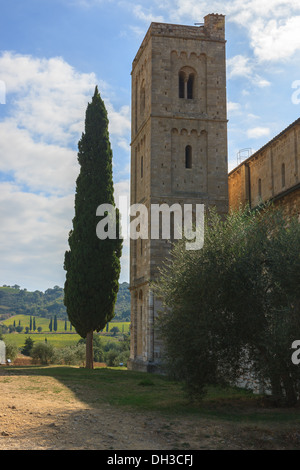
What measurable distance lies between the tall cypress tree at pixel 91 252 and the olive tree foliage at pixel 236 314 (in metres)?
12.0

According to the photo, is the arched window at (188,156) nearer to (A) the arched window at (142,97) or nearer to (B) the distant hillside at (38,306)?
(A) the arched window at (142,97)

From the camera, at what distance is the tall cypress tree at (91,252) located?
25172 mm

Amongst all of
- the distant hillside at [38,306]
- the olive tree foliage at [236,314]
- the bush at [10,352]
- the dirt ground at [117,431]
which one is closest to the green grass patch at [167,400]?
the olive tree foliage at [236,314]

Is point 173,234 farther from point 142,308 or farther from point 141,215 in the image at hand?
point 142,308

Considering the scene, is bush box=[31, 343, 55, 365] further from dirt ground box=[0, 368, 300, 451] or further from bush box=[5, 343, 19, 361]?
dirt ground box=[0, 368, 300, 451]

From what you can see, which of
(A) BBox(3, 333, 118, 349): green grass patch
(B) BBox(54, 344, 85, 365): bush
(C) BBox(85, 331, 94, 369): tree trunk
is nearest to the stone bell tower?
(C) BBox(85, 331, 94, 369): tree trunk

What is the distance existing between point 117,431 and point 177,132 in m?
20.4

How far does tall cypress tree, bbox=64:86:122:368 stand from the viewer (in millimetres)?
25172

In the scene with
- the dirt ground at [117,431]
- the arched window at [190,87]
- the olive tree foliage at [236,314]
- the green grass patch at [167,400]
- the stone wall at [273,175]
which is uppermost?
the arched window at [190,87]

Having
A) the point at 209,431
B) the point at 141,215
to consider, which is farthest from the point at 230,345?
the point at 141,215

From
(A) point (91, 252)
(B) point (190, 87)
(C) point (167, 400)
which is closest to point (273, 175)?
(B) point (190, 87)

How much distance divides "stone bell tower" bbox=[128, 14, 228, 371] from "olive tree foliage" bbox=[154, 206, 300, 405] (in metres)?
12.9

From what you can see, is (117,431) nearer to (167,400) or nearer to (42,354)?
(167,400)
